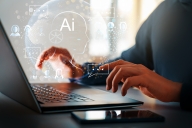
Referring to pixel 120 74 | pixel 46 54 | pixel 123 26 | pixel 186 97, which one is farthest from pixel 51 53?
pixel 123 26

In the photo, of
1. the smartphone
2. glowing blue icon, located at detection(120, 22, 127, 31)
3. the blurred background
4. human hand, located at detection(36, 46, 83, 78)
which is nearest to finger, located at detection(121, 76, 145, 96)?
the smartphone

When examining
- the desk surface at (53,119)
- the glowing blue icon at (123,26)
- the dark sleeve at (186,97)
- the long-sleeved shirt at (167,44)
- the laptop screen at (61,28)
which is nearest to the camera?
the desk surface at (53,119)

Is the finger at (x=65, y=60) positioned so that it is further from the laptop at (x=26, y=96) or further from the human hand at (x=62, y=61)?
the laptop at (x=26, y=96)

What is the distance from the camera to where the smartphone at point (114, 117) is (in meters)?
0.49

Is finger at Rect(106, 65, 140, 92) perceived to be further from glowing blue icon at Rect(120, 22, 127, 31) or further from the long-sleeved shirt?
glowing blue icon at Rect(120, 22, 127, 31)

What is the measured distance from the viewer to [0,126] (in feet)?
1.51

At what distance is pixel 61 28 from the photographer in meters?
1.68

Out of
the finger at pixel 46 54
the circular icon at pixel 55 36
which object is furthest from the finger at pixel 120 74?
the circular icon at pixel 55 36

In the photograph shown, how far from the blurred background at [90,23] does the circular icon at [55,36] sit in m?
0.04

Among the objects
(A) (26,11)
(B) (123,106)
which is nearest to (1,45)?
(B) (123,106)

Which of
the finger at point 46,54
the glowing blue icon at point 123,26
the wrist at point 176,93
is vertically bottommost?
the glowing blue icon at point 123,26

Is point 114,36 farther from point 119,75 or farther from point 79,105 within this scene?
point 79,105

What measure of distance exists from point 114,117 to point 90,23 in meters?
1.27

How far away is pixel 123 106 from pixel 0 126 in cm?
27
